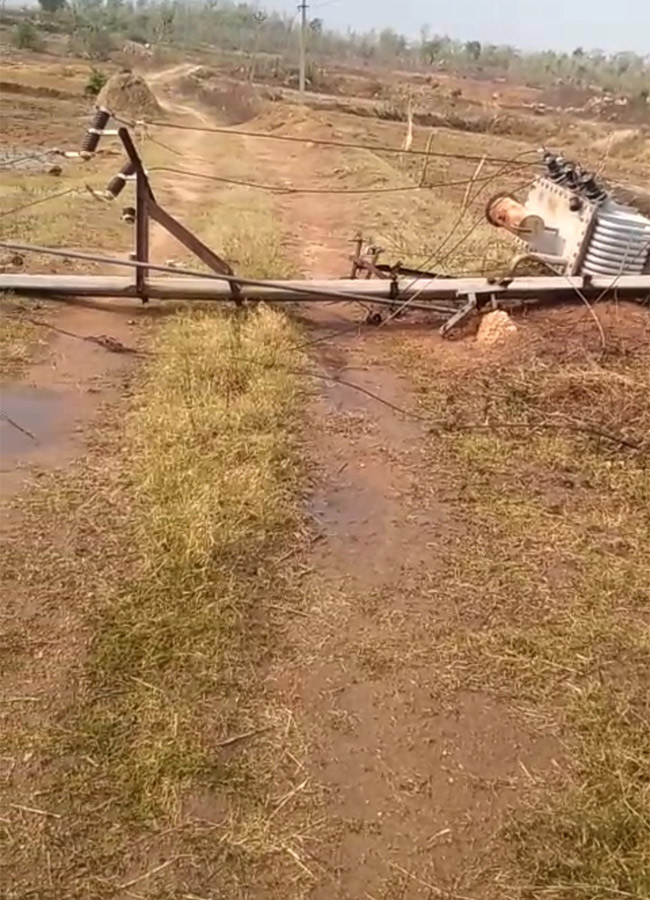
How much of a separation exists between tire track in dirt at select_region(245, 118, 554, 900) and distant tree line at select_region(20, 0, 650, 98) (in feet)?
138

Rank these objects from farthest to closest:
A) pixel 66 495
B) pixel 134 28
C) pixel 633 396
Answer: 1. pixel 134 28
2. pixel 633 396
3. pixel 66 495

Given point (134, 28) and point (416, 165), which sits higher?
point (416, 165)

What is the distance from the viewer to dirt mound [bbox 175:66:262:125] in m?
26.3

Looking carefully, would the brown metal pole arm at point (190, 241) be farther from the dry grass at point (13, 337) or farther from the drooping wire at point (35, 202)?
the drooping wire at point (35, 202)

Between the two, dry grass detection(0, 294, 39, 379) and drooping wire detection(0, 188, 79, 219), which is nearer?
dry grass detection(0, 294, 39, 379)

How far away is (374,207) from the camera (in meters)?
12.4

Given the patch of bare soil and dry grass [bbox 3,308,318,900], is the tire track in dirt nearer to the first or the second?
dry grass [bbox 3,308,318,900]

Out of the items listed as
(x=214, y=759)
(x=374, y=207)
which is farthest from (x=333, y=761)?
(x=374, y=207)

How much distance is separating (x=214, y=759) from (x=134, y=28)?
172 ft

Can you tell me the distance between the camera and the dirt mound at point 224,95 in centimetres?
2631

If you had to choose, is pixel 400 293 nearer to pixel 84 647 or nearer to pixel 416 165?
pixel 84 647

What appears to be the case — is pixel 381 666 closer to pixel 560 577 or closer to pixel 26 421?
pixel 560 577

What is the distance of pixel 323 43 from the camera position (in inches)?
2372

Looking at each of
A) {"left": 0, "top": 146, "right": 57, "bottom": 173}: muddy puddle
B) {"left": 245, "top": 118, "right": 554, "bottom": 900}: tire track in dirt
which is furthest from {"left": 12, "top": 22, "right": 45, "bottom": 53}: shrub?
{"left": 245, "top": 118, "right": 554, "bottom": 900}: tire track in dirt
